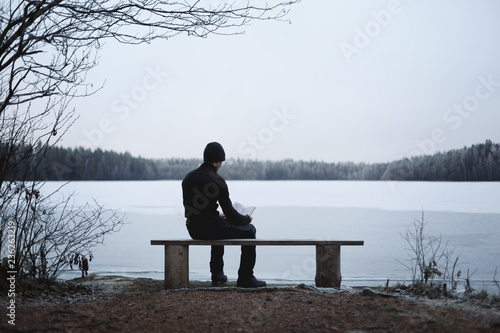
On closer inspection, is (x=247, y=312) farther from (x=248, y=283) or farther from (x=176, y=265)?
(x=176, y=265)

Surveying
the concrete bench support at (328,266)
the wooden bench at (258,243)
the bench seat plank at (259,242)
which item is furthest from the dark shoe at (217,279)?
the concrete bench support at (328,266)

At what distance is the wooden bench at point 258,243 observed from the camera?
20.8 feet

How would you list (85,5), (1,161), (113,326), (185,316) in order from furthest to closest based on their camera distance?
(1,161)
(85,5)
(185,316)
(113,326)

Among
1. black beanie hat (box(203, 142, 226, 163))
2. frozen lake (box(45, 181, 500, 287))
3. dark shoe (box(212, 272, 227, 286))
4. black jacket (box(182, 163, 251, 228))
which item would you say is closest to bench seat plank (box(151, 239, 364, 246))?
black jacket (box(182, 163, 251, 228))

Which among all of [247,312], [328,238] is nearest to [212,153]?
[247,312]

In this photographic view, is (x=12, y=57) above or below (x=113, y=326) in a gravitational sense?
above

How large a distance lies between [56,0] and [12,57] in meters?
0.76

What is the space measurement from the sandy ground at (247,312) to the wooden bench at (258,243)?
240 mm

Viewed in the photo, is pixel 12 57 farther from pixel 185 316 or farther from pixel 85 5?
pixel 185 316

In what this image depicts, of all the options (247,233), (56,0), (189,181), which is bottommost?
(247,233)

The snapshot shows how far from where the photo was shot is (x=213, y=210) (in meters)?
6.51

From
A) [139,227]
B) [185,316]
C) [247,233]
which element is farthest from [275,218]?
[185,316]

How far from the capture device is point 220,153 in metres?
6.60

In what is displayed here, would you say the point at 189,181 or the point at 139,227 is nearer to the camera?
the point at 189,181
